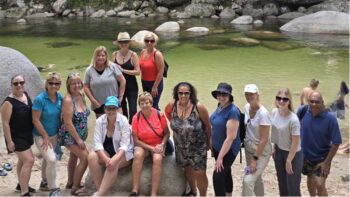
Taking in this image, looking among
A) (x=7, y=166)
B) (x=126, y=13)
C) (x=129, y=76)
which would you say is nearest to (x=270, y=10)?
(x=126, y=13)

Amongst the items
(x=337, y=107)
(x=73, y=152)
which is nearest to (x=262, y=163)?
(x=73, y=152)

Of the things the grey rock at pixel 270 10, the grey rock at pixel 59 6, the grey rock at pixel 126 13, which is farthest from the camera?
the grey rock at pixel 59 6

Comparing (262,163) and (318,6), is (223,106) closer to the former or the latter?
(262,163)

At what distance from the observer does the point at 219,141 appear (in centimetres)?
543

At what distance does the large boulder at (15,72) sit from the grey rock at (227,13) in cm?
2026

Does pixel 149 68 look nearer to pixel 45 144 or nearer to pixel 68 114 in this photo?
pixel 68 114

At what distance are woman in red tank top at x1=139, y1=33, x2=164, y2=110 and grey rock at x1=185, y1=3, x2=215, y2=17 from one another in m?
21.3

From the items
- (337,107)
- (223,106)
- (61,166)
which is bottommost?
(61,166)

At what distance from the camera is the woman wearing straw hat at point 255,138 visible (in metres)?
5.21

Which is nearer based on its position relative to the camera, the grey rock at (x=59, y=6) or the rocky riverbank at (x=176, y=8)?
the rocky riverbank at (x=176, y=8)

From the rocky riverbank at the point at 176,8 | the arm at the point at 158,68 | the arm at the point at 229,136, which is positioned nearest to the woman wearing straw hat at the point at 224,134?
the arm at the point at 229,136

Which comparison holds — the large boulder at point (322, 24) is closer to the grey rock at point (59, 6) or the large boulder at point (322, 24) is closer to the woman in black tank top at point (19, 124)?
the grey rock at point (59, 6)

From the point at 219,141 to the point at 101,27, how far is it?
2067 centimetres

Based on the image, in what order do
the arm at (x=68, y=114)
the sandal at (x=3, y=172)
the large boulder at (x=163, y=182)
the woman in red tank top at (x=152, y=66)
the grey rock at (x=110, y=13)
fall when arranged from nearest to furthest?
the arm at (x=68, y=114), the large boulder at (x=163, y=182), the sandal at (x=3, y=172), the woman in red tank top at (x=152, y=66), the grey rock at (x=110, y=13)
